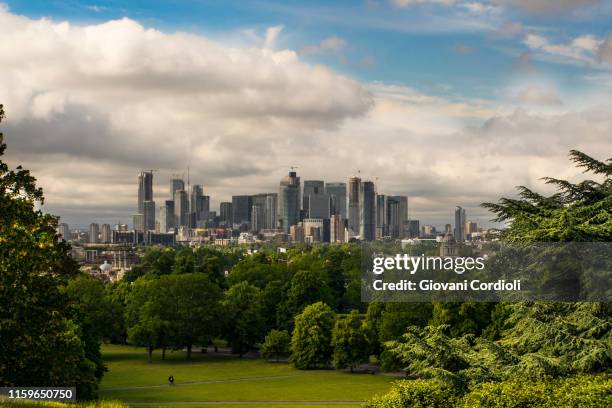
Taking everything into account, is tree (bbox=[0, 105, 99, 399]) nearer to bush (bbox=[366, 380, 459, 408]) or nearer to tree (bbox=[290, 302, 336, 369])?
bush (bbox=[366, 380, 459, 408])

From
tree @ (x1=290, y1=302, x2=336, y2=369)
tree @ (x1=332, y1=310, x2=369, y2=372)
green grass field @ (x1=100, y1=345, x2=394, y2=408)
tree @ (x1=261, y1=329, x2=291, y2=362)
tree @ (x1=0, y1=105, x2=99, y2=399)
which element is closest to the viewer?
tree @ (x1=0, y1=105, x2=99, y2=399)

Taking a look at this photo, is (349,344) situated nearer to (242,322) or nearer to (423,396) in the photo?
(242,322)

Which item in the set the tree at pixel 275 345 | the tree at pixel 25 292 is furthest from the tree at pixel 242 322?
the tree at pixel 25 292

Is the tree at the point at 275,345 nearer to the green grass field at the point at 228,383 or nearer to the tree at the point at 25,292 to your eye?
the green grass field at the point at 228,383

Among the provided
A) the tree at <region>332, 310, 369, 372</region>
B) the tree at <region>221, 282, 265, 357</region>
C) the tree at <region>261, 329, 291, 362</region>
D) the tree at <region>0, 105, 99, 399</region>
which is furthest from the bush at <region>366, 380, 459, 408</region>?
the tree at <region>221, 282, 265, 357</region>

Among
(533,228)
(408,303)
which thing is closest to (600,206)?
(533,228)
